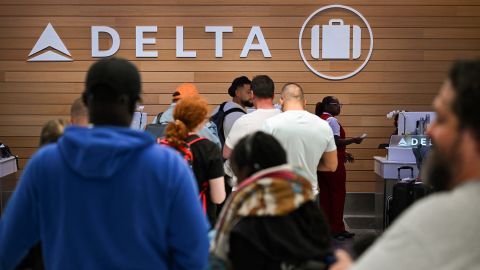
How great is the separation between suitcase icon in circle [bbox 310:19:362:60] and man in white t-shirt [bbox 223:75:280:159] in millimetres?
3221

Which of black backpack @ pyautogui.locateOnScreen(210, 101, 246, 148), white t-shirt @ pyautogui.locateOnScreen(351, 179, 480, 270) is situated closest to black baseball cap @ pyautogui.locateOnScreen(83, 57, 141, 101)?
white t-shirt @ pyautogui.locateOnScreen(351, 179, 480, 270)

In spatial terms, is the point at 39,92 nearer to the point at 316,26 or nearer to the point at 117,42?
the point at 117,42

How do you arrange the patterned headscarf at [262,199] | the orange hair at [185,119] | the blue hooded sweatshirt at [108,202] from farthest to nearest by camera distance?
the orange hair at [185,119]
the patterned headscarf at [262,199]
the blue hooded sweatshirt at [108,202]

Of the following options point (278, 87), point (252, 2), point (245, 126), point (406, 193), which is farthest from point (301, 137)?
point (252, 2)

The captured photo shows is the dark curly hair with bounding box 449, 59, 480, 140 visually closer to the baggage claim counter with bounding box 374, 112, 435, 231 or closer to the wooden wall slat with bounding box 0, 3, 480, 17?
the baggage claim counter with bounding box 374, 112, 435, 231

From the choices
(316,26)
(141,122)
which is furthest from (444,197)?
(316,26)

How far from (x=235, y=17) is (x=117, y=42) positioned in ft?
4.62

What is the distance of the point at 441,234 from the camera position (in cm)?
107

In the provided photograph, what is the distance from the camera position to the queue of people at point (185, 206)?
110 centimetres

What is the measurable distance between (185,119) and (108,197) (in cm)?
176

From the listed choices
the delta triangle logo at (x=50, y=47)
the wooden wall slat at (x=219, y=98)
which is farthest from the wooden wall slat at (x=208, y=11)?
the wooden wall slat at (x=219, y=98)

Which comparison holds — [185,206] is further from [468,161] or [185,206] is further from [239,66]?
[239,66]

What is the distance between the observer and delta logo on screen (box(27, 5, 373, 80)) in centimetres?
763

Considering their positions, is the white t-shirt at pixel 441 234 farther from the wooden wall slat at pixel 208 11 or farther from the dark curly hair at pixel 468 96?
the wooden wall slat at pixel 208 11
